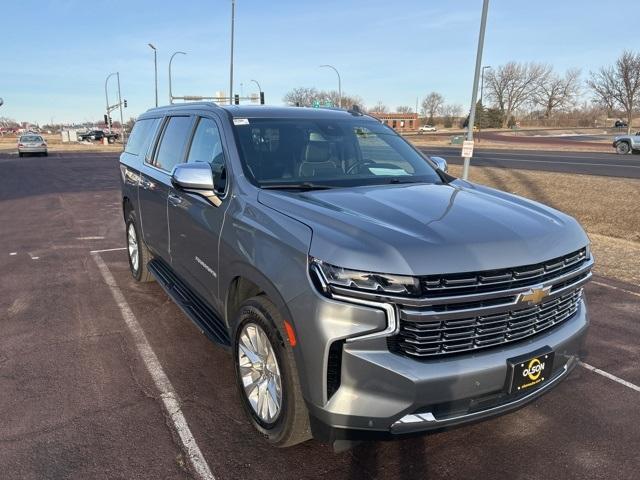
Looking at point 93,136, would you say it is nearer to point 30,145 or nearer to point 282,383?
point 30,145

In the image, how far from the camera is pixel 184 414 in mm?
3420

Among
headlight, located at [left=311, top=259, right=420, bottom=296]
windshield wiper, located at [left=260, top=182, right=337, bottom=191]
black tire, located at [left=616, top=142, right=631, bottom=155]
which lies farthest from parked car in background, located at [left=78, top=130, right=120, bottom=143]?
headlight, located at [left=311, top=259, right=420, bottom=296]

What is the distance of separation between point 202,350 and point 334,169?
1892 mm

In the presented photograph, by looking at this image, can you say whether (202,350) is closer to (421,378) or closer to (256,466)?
(256,466)

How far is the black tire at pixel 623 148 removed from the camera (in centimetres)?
3123

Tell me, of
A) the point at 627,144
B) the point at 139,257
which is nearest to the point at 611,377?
the point at 139,257

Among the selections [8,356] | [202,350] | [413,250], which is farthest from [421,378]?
[8,356]

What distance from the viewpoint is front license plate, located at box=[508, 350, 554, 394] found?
2.55 m

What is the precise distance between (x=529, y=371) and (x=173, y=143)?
3577 millimetres

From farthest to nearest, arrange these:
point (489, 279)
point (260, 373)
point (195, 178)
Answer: point (195, 178) < point (260, 373) < point (489, 279)

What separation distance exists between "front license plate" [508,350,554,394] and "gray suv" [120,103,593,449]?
1cm

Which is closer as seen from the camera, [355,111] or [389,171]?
[389,171]

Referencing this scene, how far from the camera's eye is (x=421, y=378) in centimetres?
232

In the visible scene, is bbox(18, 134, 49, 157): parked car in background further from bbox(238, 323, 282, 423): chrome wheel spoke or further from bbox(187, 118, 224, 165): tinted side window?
bbox(238, 323, 282, 423): chrome wheel spoke
